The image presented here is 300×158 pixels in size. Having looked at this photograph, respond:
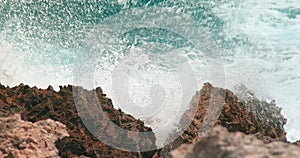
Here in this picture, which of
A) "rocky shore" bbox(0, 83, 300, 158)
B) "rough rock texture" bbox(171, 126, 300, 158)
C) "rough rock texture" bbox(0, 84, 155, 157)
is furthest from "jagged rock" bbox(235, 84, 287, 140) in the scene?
"rough rock texture" bbox(171, 126, 300, 158)

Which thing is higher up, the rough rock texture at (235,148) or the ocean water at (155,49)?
the ocean water at (155,49)

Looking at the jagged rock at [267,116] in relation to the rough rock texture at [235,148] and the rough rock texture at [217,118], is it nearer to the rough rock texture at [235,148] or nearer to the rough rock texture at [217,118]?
the rough rock texture at [217,118]

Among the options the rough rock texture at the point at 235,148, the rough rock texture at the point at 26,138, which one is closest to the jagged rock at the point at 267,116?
the rough rock texture at the point at 26,138

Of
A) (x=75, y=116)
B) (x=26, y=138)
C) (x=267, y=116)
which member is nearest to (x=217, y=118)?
(x=267, y=116)

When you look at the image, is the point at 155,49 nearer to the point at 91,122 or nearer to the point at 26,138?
the point at 91,122

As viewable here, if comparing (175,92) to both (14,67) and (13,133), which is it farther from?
(13,133)

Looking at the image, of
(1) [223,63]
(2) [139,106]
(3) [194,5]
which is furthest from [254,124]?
(3) [194,5]
